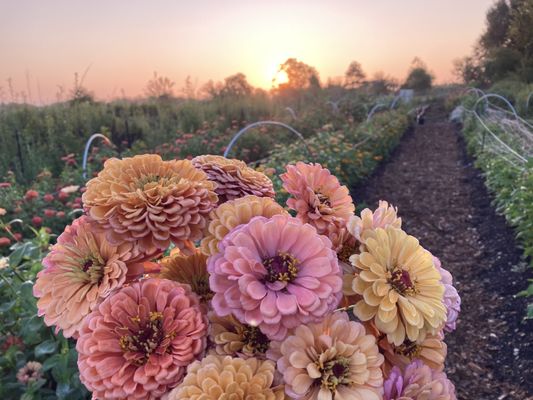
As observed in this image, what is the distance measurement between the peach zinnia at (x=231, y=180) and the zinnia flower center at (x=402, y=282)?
24 cm

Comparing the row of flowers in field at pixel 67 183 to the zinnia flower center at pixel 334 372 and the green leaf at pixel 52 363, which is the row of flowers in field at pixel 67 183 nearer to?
the green leaf at pixel 52 363

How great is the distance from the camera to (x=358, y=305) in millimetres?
609

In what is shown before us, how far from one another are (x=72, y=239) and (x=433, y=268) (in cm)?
53

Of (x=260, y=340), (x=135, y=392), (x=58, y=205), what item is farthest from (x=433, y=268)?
(x=58, y=205)

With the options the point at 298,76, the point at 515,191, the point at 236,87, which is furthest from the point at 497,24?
the point at 515,191

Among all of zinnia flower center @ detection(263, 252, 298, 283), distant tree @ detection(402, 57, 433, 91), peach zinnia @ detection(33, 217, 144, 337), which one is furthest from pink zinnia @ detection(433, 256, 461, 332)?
distant tree @ detection(402, 57, 433, 91)

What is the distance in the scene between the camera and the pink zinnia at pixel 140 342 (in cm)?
57

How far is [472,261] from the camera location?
396 centimetres

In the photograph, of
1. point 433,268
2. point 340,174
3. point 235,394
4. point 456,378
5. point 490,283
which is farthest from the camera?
point 340,174

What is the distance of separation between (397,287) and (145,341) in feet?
1.09

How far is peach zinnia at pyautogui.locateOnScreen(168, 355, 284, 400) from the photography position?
20.7 inches

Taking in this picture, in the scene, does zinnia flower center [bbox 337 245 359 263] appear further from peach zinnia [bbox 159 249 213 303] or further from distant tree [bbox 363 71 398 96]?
distant tree [bbox 363 71 398 96]

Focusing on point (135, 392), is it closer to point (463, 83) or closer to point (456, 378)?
point (456, 378)

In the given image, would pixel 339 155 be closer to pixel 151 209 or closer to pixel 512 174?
pixel 512 174
